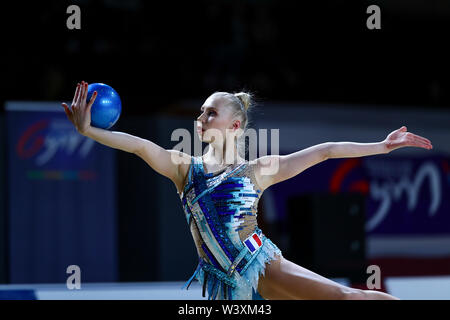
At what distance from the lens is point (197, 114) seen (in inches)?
314

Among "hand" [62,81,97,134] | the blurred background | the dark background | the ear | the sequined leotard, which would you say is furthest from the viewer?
Result: the dark background

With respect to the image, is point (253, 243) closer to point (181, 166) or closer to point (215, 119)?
point (181, 166)

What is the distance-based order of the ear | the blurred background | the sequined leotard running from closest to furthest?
the sequined leotard, the ear, the blurred background

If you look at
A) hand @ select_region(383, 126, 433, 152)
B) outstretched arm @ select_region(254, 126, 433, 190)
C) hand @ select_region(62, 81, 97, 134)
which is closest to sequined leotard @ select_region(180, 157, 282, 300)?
outstretched arm @ select_region(254, 126, 433, 190)

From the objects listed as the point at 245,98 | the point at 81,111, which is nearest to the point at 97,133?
the point at 81,111

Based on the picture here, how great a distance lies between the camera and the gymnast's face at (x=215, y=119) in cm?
332

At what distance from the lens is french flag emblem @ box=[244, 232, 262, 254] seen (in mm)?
3131

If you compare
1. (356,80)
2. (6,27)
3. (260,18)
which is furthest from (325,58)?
(6,27)

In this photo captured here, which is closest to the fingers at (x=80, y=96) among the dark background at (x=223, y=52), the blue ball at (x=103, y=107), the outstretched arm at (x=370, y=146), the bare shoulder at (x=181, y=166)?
the blue ball at (x=103, y=107)

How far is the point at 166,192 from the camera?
747 cm

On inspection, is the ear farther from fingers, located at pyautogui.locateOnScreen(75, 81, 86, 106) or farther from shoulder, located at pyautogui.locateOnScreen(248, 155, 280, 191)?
fingers, located at pyautogui.locateOnScreen(75, 81, 86, 106)

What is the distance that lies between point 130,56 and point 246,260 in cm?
647

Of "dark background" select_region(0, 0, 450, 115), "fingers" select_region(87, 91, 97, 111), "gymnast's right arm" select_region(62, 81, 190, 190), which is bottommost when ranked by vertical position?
"gymnast's right arm" select_region(62, 81, 190, 190)

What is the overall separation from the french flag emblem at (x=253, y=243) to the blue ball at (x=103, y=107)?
96 centimetres
